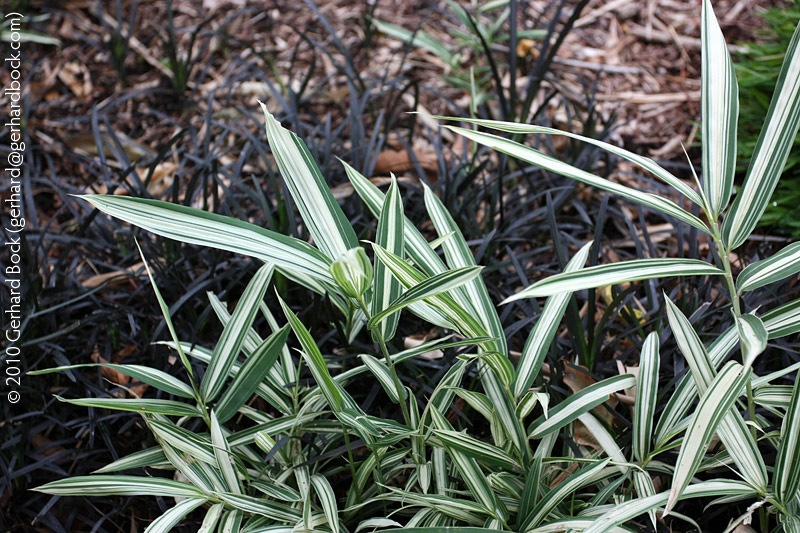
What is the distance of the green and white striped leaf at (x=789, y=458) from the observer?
1058 millimetres

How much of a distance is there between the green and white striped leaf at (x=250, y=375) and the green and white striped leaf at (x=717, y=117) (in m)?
0.75

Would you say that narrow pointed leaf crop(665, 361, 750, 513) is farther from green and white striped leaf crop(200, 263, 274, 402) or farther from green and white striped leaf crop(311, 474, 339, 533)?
green and white striped leaf crop(200, 263, 274, 402)

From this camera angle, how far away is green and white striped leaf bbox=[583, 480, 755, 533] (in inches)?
40.0

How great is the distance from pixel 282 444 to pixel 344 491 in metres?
0.25

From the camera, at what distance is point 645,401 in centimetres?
123

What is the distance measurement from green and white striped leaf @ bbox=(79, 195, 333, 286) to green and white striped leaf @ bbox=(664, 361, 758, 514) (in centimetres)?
55

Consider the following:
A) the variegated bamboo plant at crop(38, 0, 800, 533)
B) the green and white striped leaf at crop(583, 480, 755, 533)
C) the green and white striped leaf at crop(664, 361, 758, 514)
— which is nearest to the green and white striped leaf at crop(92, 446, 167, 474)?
the variegated bamboo plant at crop(38, 0, 800, 533)

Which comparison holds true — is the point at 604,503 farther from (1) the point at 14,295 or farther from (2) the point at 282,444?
(1) the point at 14,295

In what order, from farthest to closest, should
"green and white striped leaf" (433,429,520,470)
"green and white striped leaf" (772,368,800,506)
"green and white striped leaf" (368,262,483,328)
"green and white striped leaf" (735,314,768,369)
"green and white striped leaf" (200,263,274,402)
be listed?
"green and white striped leaf" (200,263,274,402) → "green and white striped leaf" (433,429,520,470) → "green and white striped leaf" (772,368,800,506) → "green and white striped leaf" (368,262,483,328) → "green and white striped leaf" (735,314,768,369)

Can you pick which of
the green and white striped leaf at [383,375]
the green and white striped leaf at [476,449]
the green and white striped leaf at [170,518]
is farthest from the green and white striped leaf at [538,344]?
the green and white striped leaf at [170,518]

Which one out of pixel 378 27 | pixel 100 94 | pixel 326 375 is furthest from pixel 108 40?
pixel 326 375

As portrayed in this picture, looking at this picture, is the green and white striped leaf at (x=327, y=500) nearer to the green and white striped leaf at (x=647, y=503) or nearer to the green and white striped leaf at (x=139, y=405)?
the green and white striped leaf at (x=139, y=405)

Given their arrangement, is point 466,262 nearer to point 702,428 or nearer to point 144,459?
point 702,428

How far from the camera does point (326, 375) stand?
110 cm
